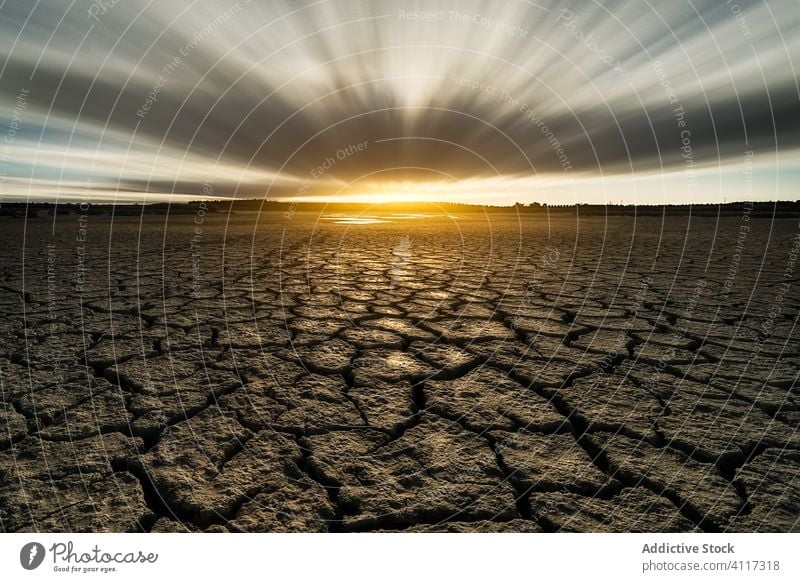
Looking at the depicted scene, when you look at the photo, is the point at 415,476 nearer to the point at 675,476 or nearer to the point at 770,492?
the point at 675,476

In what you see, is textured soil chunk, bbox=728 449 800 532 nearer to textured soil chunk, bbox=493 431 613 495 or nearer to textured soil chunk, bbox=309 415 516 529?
textured soil chunk, bbox=493 431 613 495

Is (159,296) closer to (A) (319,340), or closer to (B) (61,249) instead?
(A) (319,340)

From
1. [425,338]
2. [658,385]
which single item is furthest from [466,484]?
[425,338]

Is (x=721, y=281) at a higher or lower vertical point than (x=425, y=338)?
higher

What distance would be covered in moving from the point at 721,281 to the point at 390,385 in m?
4.57

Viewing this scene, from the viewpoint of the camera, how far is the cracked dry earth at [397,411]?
1.35 meters

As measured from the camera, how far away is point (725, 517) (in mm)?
1318
